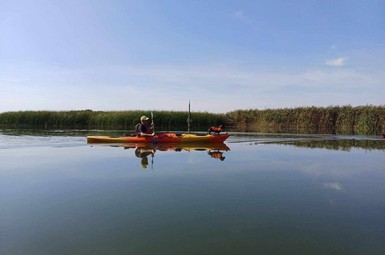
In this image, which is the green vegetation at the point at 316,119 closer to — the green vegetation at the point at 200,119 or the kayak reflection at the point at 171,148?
the green vegetation at the point at 200,119

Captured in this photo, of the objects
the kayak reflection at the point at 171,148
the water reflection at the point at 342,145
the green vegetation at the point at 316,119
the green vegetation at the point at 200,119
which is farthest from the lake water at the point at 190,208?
the green vegetation at the point at 200,119

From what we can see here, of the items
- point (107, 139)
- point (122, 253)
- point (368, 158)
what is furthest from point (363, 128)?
point (122, 253)

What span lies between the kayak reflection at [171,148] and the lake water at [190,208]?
138cm

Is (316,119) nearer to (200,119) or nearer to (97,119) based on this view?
(200,119)

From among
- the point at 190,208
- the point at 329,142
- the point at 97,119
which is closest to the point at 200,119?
the point at 97,119

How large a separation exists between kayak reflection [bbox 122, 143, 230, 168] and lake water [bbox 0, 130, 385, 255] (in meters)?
1.38

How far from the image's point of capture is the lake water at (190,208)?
338 centimetres

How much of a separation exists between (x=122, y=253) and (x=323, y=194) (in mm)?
3371

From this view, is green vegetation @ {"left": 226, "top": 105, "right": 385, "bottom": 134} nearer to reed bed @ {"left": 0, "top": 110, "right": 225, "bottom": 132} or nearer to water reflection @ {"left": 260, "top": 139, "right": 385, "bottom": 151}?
reed bed @ {"left": 0, "top": 110, "right": 225, "bottom": 132}

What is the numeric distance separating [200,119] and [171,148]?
60.2 feet

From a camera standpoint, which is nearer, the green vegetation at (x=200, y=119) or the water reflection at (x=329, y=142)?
the water reflection at (x=329, y=142)

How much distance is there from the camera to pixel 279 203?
15.8ft

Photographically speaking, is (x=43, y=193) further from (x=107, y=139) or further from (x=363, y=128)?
(x=363, y=128)

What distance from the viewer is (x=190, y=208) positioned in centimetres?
453
